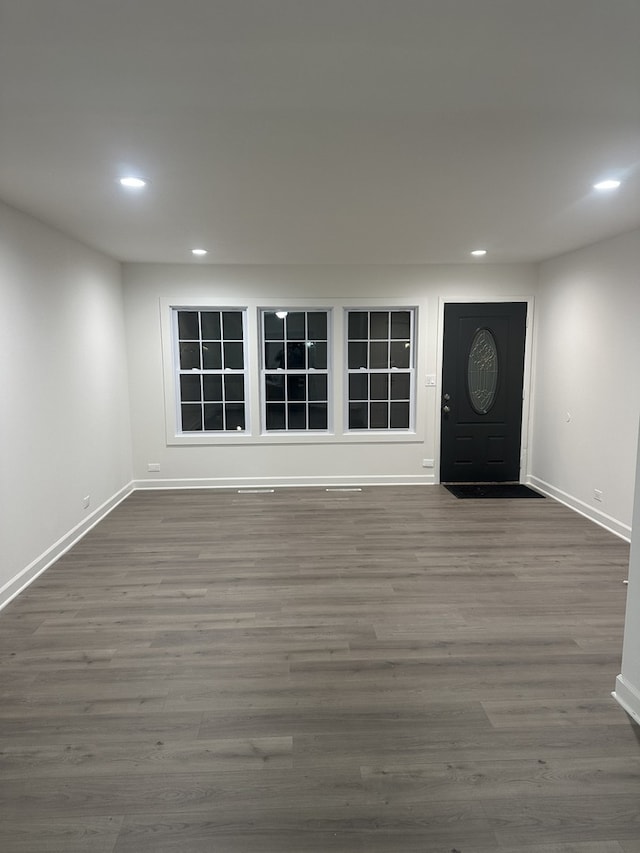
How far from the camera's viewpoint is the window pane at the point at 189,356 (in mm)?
5629

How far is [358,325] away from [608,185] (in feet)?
10.3

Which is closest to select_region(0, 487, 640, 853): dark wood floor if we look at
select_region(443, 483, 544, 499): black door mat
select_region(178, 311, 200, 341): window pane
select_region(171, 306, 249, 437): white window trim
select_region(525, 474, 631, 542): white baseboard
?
select_region(525, 474, 631, 542): white baseboard

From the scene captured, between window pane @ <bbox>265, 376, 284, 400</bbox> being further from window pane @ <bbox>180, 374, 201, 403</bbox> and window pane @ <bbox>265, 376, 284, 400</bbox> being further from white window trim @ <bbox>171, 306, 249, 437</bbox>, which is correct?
window pane @ <bbox>180, 374, 201, 403</bbox>

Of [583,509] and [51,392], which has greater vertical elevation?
[51,392]

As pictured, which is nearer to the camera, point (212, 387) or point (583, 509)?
point (583, 509)

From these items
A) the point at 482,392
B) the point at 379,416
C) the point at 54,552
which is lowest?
the point at 54,552

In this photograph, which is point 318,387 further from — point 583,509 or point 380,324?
point 583,509

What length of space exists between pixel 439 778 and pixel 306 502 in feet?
11.2

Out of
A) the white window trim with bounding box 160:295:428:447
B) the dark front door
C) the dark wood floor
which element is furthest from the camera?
the dark front door

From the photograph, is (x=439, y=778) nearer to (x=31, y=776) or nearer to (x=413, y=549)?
(x=31, y=776)

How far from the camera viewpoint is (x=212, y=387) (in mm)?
5695

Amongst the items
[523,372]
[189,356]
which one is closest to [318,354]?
[189,356]

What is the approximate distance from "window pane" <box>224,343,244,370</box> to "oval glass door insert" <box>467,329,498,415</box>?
2.65 meters

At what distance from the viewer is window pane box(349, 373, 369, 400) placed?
5770 mm
